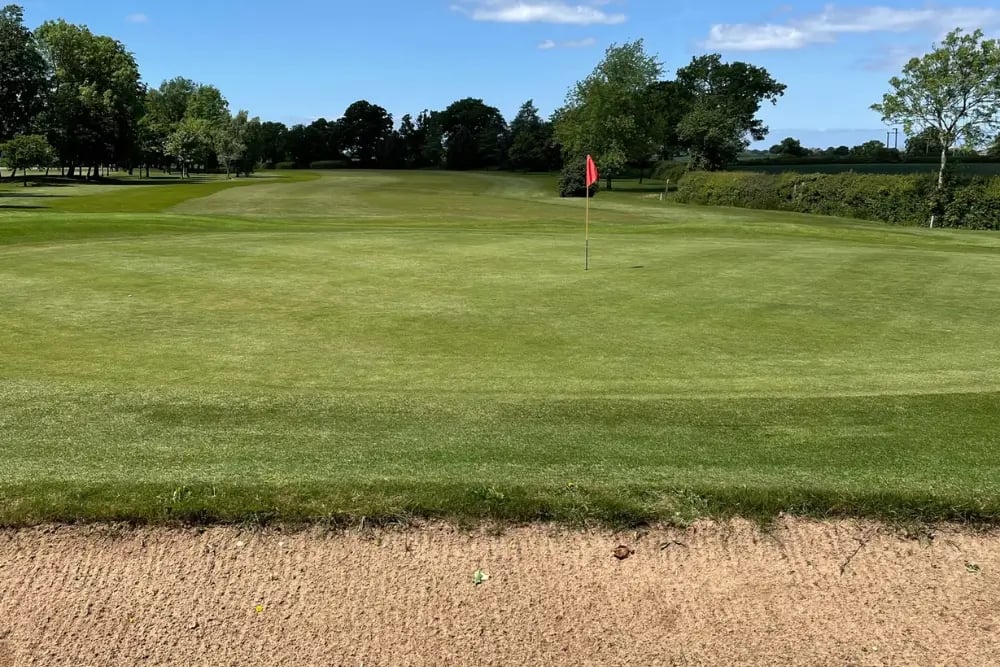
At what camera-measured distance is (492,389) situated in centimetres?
874

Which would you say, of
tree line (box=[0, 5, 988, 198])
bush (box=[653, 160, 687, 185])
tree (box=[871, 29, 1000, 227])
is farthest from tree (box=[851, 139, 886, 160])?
tree (box=[871, 29, 1000, 227])

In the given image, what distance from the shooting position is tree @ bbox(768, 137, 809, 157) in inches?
5475

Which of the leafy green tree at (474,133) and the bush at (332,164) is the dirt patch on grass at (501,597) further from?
the bush at (332,164)

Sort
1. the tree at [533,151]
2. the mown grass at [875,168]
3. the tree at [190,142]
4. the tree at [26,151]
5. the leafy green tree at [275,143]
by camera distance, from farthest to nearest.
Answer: the leafy green tree at [275,143] → the tree at [533,151] → the tree at [190,142] → the mown grass at [875,168] → the tree at [26,151]

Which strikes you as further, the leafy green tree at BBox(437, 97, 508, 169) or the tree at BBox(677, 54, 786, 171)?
the leafy green tree at BBox(437, 97, 508, 169)

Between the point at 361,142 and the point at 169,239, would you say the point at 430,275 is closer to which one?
the point at 169,239

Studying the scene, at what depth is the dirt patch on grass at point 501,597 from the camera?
445 cm

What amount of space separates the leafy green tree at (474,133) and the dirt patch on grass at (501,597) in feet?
500

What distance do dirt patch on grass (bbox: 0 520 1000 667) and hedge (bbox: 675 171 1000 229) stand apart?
48.3 m

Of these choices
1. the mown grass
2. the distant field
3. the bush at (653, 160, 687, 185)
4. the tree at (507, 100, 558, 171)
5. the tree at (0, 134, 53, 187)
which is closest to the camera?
the tree at (0, 134, 53, 187)

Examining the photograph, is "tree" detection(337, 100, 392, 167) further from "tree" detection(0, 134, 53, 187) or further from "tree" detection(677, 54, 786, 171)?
"tree" detection(0, 134, 53, 187)

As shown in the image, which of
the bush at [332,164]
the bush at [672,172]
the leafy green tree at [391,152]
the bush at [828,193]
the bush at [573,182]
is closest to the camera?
the bush at [828,193]

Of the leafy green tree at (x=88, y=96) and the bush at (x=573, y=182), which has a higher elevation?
the leafy green tree at (x=88, y=96)

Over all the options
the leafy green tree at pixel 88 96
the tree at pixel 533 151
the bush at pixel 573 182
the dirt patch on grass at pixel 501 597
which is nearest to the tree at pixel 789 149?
the tree at pixel 533 151
